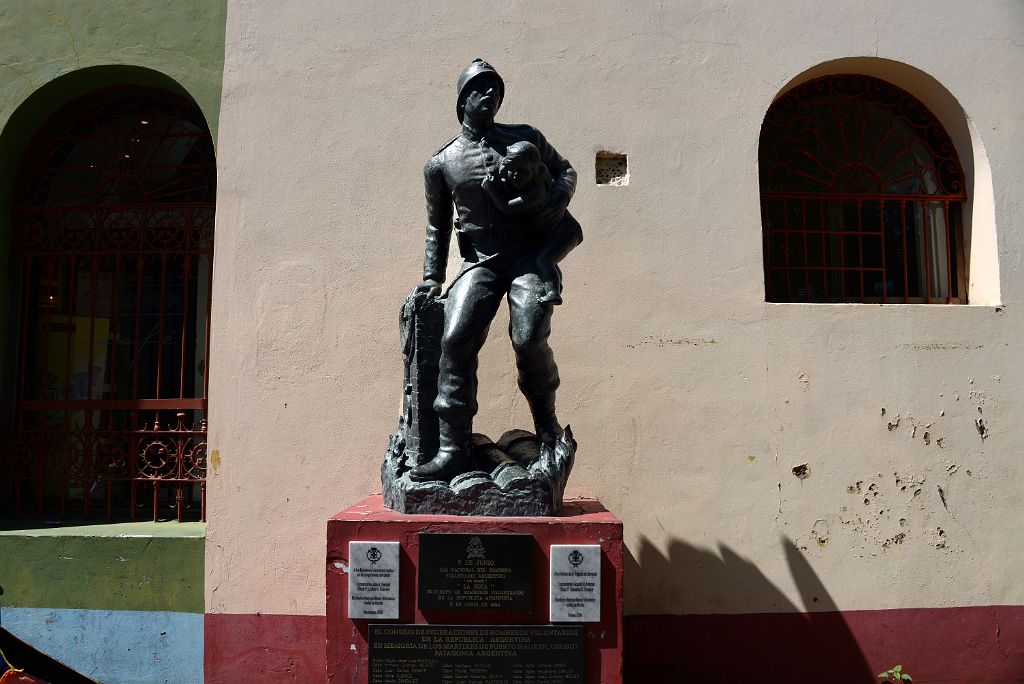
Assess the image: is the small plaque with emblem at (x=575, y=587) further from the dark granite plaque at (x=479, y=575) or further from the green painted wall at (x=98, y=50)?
the green painted wall at (x=98, y=50)

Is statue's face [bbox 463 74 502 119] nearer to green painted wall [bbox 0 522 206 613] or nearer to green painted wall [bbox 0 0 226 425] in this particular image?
green painted wall [bbox 0 0 226 425]

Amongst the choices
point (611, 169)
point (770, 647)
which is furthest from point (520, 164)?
point (770, 647)

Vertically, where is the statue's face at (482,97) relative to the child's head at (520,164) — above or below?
above

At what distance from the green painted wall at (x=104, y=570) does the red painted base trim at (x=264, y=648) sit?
0.79 feet

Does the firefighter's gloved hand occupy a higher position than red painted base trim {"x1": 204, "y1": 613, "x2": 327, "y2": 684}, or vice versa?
the firefighter's gloved hand

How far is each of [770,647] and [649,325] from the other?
77.8 inches

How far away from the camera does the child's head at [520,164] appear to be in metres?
3.63

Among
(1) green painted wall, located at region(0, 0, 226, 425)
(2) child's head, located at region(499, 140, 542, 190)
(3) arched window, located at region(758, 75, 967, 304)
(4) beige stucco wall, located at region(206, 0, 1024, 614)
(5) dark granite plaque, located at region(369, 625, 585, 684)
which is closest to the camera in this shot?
(5) dark granite plaque, located at region(369, 625, 585, 684)

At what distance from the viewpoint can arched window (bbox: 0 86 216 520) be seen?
5.17m

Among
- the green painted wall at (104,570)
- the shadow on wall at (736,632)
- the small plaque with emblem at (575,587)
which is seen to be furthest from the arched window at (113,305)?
the shadow on wall at (736,632)

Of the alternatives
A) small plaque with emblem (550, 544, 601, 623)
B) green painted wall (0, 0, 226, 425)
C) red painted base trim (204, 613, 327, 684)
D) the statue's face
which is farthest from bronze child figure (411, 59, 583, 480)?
green painted wall (0, 0, 226, 425)

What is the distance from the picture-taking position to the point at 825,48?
491 centimetres

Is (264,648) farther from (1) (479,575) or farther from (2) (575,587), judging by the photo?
(2) (575,587)

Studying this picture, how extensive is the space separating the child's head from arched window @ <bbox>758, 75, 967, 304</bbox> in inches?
81.7
